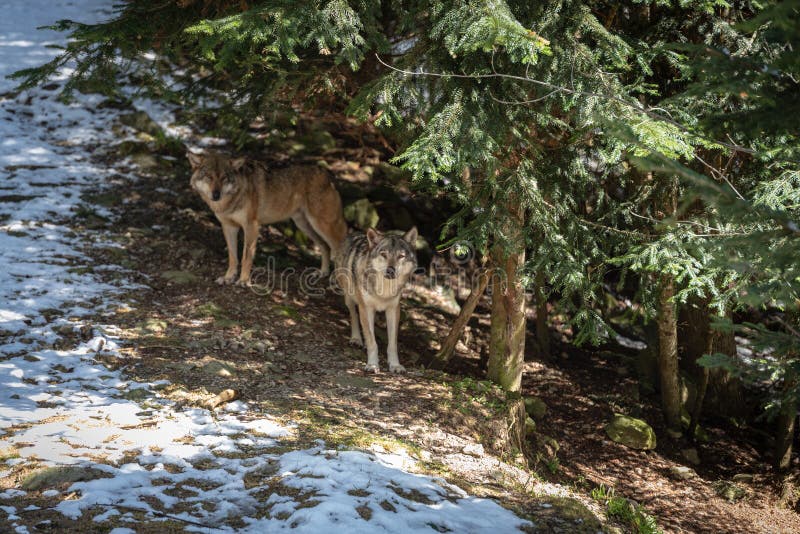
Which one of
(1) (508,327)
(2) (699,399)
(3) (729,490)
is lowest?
(3) (729,490)

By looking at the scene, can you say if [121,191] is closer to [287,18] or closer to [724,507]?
[287,18]

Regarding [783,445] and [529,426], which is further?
[783,445]

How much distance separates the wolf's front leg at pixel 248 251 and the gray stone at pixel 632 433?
6210 mm

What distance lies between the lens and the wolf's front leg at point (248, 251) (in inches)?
393

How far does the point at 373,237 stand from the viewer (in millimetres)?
8562

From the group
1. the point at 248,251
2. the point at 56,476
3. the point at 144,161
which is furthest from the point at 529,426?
the point at 144,161

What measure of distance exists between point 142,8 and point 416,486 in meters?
6.11

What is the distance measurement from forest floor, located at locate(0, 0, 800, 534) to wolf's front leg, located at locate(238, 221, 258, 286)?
0.29 metres

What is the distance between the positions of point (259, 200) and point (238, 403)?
4897mm

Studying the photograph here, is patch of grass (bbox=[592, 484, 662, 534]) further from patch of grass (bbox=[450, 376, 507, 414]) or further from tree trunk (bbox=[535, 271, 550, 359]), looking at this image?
tree trunk (bbox=[535, 271, 550, 359])

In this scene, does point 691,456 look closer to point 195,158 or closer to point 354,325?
point 354,325

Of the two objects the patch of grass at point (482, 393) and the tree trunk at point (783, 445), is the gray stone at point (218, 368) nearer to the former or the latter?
the patch of grass at point (482, 393)

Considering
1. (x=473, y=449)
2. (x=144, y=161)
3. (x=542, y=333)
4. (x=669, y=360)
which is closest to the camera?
(x=473, y=449)

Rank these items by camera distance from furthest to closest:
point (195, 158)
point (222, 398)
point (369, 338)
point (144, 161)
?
point (144, 161) → point (195, 158) → point (369, 338) → point (222, 398)
